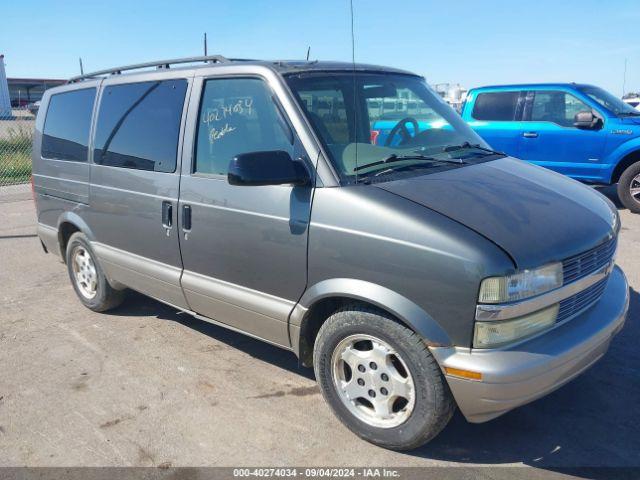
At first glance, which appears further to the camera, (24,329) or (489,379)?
(24,329)

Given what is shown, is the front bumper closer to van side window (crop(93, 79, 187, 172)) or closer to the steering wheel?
the steering wheel

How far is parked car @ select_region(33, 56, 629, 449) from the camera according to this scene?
8.25 ft

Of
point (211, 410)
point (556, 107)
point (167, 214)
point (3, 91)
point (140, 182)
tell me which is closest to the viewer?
point (211, 410)

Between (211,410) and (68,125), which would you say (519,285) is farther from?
(68,125)

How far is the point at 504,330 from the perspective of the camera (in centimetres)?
248

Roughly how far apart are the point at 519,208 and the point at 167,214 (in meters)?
2.27

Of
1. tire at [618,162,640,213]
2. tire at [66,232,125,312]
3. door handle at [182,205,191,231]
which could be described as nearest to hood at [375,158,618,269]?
door handle at [182,205,191,231]

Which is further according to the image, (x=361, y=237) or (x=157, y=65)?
(x=157, y=65)

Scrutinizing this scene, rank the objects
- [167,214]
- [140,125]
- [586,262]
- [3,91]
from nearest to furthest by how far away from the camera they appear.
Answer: [586,262] → [167,214] → [140,125] → [3,91]

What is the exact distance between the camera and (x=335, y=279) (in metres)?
2.86

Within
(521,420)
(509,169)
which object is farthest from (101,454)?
(509,169)

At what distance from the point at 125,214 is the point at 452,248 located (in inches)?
105

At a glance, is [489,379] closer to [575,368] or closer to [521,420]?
[575,368]

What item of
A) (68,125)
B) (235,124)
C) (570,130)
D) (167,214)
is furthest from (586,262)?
(570,130)
